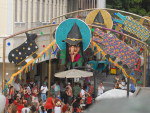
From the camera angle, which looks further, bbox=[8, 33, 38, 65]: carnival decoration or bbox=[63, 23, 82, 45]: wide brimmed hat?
bbox=[8, 33, 38, 65]: carnival decoration

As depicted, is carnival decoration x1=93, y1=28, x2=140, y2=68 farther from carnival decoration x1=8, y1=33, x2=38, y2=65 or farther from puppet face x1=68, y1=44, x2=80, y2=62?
carnival decoration x1=8, y1=33, x2=38, y2=65

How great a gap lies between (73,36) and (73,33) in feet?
0.47

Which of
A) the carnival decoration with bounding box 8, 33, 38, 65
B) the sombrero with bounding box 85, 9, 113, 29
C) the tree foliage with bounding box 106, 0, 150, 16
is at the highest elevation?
the tree foliage with bounding box 106, 0, 150, 16

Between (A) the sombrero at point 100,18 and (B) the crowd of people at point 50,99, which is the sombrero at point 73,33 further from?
(A) the sombrero at point 100,18

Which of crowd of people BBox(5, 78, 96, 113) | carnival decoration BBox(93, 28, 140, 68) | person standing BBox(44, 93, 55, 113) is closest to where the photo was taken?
crowd of people BBox(5, 78, 96, 113)

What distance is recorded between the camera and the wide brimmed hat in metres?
15.7

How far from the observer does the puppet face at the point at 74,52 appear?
15.9m

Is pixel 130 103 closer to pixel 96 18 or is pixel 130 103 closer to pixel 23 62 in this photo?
pixel 23 62

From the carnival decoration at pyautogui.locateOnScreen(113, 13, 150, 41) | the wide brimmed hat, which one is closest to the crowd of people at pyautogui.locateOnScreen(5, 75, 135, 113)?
the wide brimmed hat

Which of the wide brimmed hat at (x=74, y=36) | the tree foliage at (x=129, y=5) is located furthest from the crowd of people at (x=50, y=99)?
the tree foliage at (x=129, y=5)

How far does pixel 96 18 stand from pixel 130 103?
17.2 m

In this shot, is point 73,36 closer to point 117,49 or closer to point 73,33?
point 73,33

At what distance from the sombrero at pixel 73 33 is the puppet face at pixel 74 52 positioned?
25 centimetres

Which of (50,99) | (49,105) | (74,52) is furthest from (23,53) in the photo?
(49,105)
